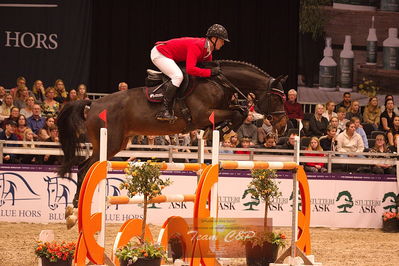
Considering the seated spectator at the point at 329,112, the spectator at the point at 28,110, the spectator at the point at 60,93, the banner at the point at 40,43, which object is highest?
the banner at the point at 40,43

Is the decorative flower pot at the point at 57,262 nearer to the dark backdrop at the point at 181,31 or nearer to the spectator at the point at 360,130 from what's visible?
the spectator at the point at 360,130

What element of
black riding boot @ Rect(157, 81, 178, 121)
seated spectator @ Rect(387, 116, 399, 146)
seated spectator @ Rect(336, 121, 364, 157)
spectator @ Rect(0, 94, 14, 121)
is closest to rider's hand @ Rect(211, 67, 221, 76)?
black riding boot @ Rect(157, 81, 178, 121)

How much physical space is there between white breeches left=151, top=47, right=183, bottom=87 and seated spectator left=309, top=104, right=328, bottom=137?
4920 millimetres

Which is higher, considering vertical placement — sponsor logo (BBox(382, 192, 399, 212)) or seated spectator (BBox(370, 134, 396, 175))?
seated spectator (BBox(370, 134, 396, 175))

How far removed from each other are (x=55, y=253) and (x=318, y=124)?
6607 millimetres

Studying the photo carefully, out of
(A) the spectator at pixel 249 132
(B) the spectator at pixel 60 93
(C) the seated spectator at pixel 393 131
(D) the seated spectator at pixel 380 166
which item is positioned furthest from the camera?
(B) the spectator at pixel 60 93

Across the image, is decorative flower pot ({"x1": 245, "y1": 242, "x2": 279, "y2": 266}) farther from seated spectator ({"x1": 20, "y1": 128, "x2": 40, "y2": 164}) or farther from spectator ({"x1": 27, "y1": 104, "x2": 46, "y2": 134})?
spectator ({"x1": 27, "y1": 104, "x2": 46, "y2": 134})

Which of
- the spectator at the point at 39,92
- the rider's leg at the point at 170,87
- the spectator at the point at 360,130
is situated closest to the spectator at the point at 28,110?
the spectator at the point at 39,92

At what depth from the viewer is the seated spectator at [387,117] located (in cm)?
1251

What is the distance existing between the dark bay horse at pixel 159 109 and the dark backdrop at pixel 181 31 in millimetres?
6641

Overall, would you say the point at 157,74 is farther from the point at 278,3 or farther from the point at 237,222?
the point at 278,3

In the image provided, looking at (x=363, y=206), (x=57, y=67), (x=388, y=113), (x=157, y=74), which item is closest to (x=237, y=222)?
(x=157, y=74)

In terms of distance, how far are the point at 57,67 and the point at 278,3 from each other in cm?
472

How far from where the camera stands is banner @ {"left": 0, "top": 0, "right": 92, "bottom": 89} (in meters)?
13.8
